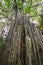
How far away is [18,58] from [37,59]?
0.11 metres

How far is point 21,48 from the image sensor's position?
1.00 m

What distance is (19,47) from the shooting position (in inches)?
39.6

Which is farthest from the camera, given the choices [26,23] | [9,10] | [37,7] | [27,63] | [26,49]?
[37,7]

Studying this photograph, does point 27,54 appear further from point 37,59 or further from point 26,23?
point 26,23

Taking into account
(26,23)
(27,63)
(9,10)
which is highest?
(9,10)

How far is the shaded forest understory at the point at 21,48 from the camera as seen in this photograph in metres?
0.89

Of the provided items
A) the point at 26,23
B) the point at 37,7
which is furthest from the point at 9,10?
the point at 26,23

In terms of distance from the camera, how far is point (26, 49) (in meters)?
0.97

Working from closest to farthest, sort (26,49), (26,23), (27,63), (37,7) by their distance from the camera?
(27,63) < (26,49) < (26,23) < (37,7)

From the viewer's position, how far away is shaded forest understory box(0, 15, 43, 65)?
89 centimetres

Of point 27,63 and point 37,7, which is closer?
point 27,63

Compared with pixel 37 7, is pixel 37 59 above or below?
below

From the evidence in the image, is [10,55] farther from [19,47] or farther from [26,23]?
[26,23]

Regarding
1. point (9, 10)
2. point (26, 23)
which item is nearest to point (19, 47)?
point (26, 23)
